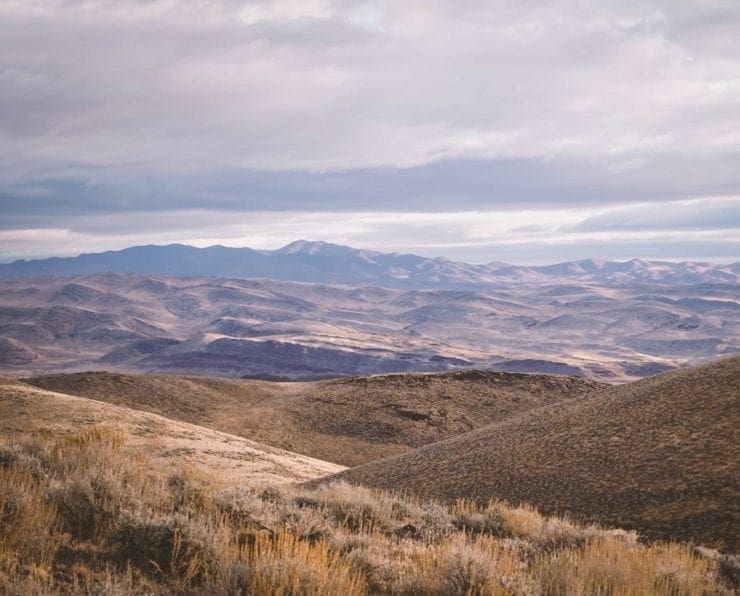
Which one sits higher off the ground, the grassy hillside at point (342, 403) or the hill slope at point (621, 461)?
the hill slope at point (621, 461)

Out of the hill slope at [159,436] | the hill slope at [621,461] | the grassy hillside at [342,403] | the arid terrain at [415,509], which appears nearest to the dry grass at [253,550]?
the arid terrain at [415,509]

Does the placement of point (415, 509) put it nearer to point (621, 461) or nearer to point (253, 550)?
point (253, 550)

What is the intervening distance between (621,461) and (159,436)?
53.8ft

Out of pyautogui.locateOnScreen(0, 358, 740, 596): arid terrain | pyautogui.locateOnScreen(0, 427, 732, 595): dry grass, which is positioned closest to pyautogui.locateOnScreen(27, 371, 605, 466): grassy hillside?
pyautogui.locateOnScreen(0, 358, 740, 596): arid terrain

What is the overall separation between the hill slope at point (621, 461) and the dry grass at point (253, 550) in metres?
1.70

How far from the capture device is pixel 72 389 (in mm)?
41625

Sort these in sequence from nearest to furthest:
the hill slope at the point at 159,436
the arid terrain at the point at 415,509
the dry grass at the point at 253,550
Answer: the dry grass at the point at 253,550, the arid terrain at the point at 415,509, the hill slope at the point at 159,436

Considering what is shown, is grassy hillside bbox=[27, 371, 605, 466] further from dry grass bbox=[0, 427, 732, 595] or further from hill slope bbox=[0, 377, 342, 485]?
dry grass bbox=[0, 427, 732, 595]

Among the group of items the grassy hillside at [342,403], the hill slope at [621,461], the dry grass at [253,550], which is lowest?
the grassy hillside at [342,403]

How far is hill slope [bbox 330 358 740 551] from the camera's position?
11995 mm

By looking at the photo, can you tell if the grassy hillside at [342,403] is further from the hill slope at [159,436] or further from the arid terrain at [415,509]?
the arid terrain at [415,509]

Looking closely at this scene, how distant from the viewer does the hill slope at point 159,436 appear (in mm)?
20391

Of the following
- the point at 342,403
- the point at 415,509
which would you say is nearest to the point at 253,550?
the point at 415,509

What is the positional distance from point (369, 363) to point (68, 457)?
166261mm
